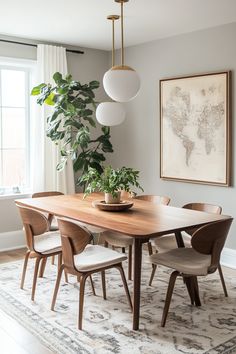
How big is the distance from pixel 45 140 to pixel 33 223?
1994 mm

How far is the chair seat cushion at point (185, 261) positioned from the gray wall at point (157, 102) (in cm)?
139

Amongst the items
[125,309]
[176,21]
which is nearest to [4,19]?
[176,21]

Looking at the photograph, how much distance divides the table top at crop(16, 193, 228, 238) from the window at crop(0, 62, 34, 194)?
1.29 m

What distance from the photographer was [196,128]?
15.9ft

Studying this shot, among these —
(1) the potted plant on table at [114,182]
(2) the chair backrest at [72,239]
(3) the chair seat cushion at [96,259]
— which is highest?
(1) the potted plant on table at [114,182]

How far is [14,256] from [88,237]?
7.39ft

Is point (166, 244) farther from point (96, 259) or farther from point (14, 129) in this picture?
point (14, 129)

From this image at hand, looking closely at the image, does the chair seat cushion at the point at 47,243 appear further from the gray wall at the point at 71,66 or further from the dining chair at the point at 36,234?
the gray wall at the point at 71,66

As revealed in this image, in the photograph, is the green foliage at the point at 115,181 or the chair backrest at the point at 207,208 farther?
the chair backrest at the point at 207,208

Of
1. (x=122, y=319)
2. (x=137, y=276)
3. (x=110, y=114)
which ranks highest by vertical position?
(x=110, y=114)

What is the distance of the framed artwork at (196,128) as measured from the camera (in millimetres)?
4570

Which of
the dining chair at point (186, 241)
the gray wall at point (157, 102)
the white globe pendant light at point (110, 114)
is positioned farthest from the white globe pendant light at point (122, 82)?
the gray wall at point (157, 102)

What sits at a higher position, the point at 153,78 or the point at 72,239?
the point at 153,78

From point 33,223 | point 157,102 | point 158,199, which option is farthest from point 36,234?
point 157,102
